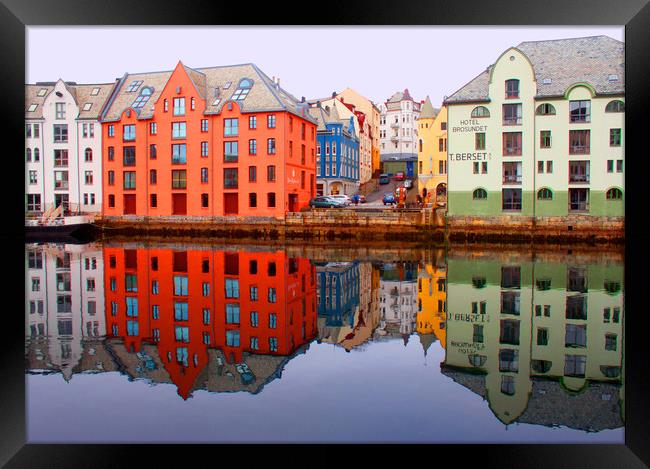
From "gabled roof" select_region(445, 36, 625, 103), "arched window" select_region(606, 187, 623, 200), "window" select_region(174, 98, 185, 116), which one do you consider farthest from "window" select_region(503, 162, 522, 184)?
"window" select_region(174, 98, 185, 116)

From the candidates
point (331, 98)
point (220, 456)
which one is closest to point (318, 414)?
point (220, 456)

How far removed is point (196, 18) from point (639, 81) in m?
5.36

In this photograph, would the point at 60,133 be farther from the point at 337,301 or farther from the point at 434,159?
the point at 337,301

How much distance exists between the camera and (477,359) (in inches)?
363

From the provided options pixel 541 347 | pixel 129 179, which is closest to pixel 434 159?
pixel 129 179

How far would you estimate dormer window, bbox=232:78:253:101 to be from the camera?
4047 cm

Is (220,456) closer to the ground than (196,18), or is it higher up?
closer to the ground

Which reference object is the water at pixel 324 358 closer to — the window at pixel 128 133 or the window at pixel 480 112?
the window at pixel 480 112

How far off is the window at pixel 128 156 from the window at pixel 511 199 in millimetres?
25829

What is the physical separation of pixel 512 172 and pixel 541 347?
1055 inches

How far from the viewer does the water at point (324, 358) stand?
6.35m

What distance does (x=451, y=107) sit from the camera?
119 feet

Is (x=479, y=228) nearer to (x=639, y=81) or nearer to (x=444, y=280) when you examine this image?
(x=444, y=280)

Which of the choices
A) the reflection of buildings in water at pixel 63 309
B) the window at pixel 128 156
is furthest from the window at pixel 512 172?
the window at pixel 128 156
